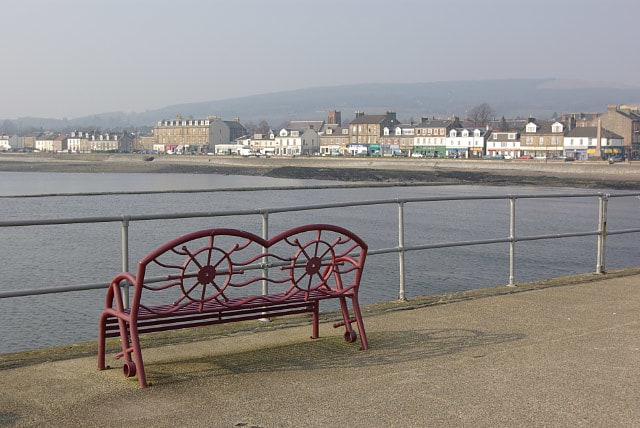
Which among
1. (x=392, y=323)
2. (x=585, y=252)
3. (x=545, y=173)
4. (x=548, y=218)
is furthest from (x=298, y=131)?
(x=392, y=323)

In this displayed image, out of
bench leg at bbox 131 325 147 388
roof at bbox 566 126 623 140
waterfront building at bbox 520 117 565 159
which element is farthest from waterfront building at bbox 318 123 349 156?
bench leg at bbox 131 325 147 388

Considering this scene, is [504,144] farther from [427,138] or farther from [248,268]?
[248,268]

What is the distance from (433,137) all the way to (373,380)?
133 m

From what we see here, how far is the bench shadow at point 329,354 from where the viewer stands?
591cm

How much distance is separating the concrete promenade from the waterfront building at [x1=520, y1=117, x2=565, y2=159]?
11854 centimetres

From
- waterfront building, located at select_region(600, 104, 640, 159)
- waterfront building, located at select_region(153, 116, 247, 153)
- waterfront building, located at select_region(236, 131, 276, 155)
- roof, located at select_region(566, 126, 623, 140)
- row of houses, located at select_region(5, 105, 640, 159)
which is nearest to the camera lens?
roof, located at select_region(566, 126, 623, 140)

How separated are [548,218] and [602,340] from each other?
3387cm

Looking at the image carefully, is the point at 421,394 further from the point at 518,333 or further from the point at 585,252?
the point at 585,252

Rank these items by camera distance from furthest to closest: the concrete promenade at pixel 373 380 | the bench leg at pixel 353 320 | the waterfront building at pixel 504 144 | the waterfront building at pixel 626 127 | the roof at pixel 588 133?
the waterfront building at pixel 504 144 < the waterfront building at pixel 626 127 < the roof at pixel 588 133 < the bench leg at pixel 353 320 < the concrete promenade at pixel 373 380

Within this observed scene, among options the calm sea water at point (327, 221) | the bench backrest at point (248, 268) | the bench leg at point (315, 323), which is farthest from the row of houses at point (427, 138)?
the bench leg at point (315, 323)

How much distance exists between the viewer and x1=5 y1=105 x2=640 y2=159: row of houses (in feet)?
392

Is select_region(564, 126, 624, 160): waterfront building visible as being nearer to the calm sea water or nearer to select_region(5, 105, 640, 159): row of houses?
select_region(5, 105, 640, 159): row of houses

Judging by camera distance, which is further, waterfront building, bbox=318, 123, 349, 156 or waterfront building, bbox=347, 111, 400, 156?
waterfront building, bbox=318, 123, 349, 156

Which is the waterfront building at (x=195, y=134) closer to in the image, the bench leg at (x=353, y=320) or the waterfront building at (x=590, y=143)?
the waterfront building at (x=590, y=143)
